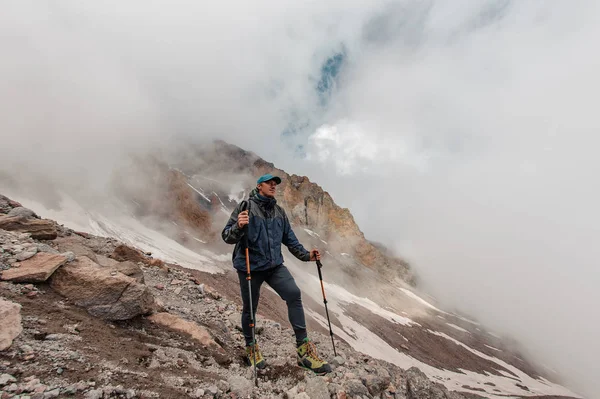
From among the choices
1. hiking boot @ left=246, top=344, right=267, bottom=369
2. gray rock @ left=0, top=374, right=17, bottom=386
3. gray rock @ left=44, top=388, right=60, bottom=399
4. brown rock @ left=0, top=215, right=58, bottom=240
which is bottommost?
gray rock @ left=44, top=388, right=60, bottom=399

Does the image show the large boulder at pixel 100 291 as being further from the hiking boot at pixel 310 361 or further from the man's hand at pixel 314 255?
the man's hand at pixel 314 255

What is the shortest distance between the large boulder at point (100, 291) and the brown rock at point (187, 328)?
A: 447 mm

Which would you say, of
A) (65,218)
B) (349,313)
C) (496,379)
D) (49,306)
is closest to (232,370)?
(49,306)

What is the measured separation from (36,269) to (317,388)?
6.37 m

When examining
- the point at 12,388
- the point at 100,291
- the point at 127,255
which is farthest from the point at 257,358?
the point at 127,255

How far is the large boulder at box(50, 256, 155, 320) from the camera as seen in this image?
6.57 metres

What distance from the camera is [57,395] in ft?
12.0

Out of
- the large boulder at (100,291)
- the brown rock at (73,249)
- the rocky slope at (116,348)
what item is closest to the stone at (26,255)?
the rocky slope at (116,348)

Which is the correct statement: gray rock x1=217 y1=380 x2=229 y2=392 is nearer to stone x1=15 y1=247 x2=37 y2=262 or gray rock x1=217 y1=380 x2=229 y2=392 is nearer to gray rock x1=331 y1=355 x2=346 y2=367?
gray rock x1=331 y1=355 x2=346 y2=367

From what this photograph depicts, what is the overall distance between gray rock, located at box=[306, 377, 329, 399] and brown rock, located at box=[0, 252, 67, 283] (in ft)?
19.4

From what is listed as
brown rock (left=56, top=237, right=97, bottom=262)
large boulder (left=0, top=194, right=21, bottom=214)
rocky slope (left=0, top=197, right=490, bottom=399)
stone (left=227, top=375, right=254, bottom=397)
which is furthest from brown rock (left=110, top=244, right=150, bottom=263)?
stone (left=227, top=375, right=254, bottom=397)

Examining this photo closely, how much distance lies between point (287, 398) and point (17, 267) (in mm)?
6300

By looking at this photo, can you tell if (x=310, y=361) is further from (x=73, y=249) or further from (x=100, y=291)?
(x=73, y=249)

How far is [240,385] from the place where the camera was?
17.8ft
